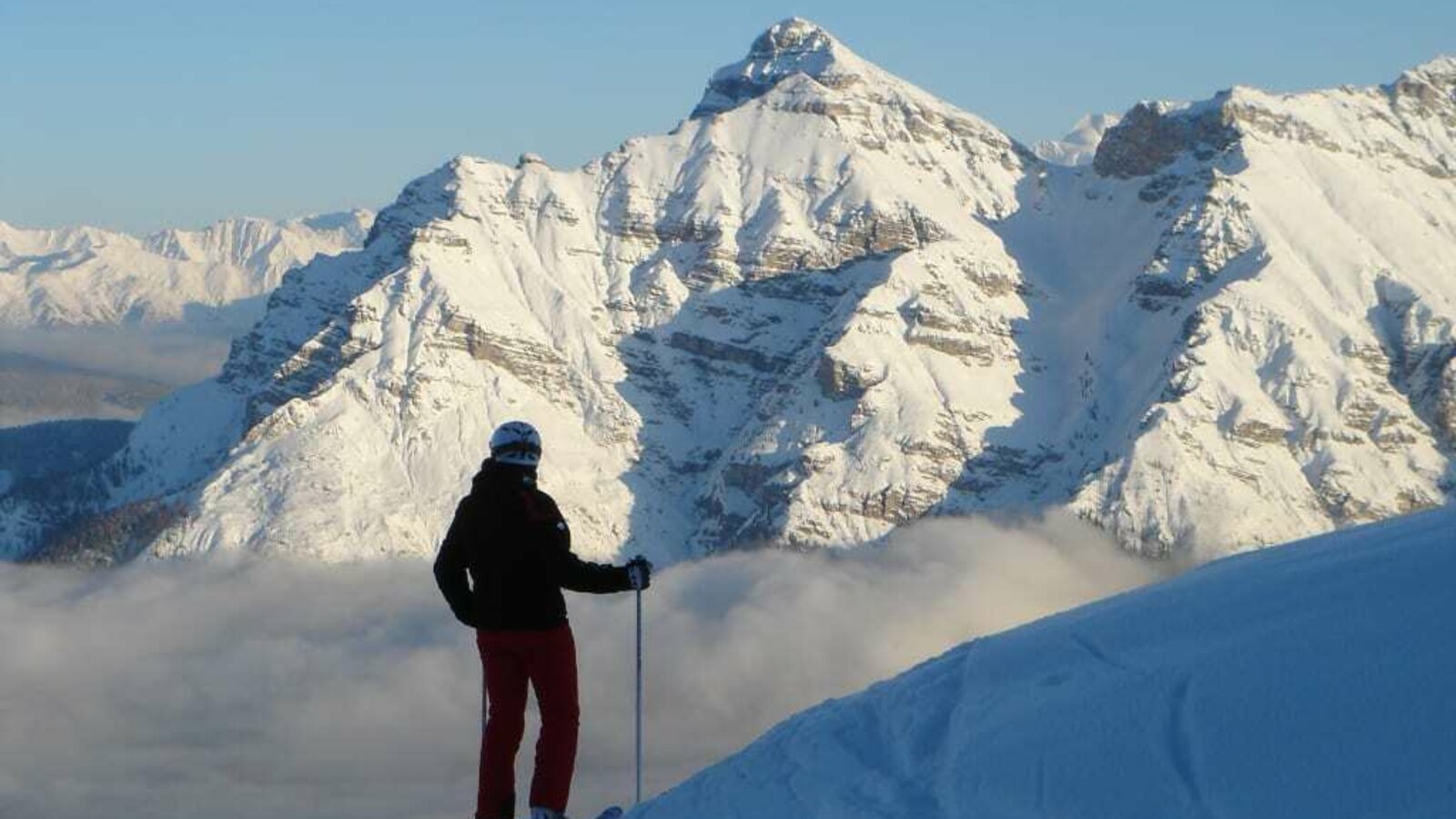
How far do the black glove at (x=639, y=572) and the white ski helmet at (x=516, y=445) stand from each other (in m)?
1.22

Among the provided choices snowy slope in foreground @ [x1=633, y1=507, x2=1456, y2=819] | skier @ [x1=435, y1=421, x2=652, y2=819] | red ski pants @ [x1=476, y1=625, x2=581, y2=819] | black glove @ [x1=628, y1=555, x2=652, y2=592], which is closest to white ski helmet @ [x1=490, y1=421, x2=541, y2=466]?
skier @ [x1=435, y1=421, x2=652, y2=819]

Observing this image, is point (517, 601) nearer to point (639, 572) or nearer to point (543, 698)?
point (543, 698)

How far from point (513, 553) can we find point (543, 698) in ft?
4.05

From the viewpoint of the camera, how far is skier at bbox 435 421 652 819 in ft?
53.6

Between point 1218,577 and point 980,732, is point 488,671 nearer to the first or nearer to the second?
point 980,732

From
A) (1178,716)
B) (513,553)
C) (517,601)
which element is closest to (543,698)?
(517,601)

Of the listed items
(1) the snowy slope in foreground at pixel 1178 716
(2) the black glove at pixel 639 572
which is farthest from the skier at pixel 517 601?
(1) the snowy slope in foreground at pixel 1178 716

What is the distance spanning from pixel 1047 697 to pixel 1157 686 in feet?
2.88

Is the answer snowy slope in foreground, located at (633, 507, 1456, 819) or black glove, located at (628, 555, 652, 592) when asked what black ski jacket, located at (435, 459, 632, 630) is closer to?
black glove, located at (628, 555, 652, 592)

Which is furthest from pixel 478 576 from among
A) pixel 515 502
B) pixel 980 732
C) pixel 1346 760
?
pixel 1346 760

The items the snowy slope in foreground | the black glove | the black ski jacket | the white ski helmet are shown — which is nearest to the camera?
the snowy slope in foreground

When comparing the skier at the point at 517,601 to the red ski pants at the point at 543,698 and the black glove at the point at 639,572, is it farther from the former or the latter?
the black glove at the point at 639,572

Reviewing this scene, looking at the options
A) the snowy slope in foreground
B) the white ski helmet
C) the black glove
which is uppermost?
the white ski helmet

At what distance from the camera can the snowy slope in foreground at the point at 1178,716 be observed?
41.2 feet
